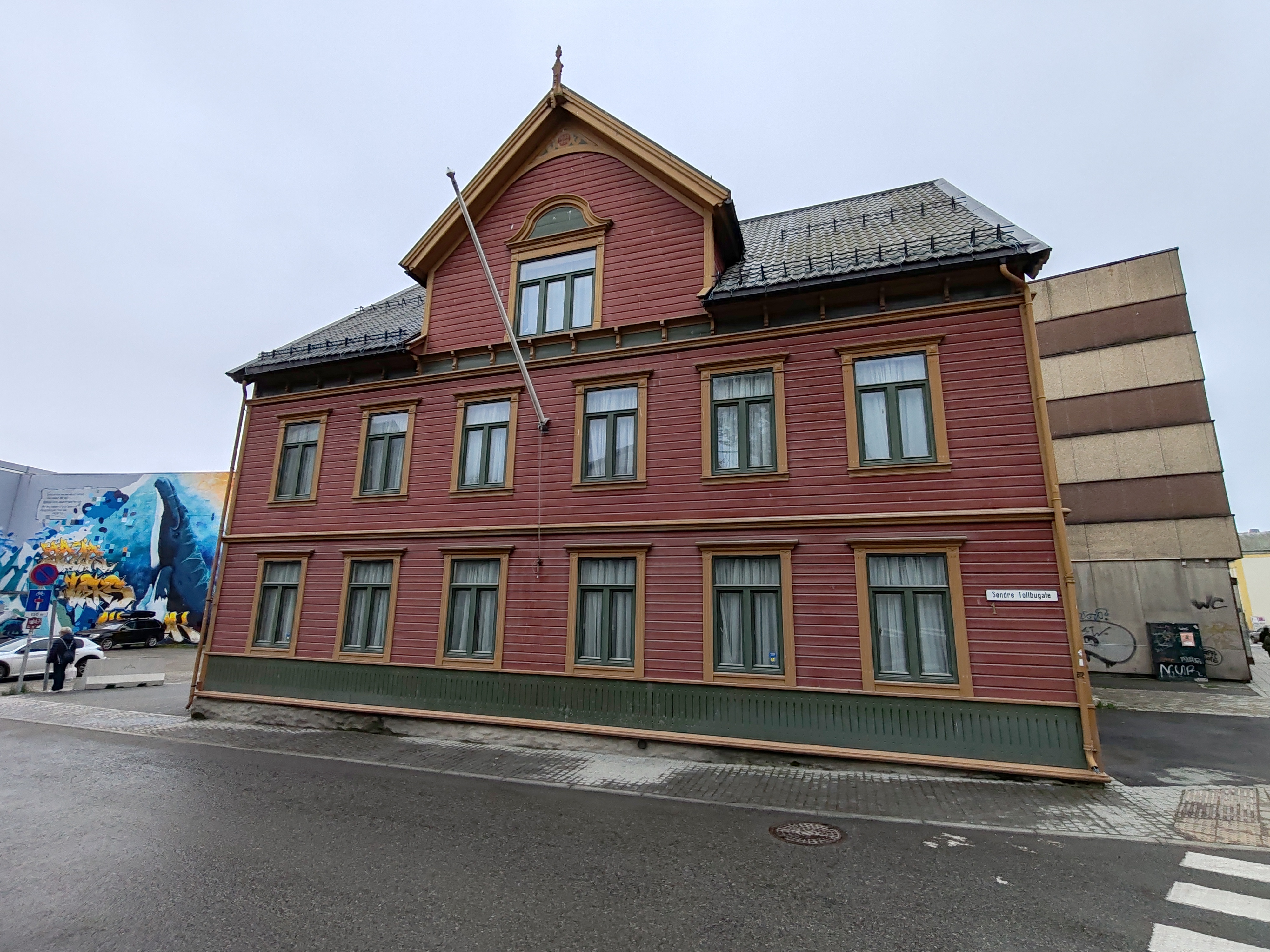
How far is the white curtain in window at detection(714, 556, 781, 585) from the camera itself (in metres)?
10.8

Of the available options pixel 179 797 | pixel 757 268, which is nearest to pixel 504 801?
pixel 179 797

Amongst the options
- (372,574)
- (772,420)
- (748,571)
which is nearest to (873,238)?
(772,420)

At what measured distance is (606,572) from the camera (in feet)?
39.0

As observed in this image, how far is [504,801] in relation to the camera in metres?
8.30

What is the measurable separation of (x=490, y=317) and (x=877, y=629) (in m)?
10.6

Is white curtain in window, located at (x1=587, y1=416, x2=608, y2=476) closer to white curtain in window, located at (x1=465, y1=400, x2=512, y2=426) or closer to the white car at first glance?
white curtain in window, located at (x1=465, y1=400, x2=512, y2=426)

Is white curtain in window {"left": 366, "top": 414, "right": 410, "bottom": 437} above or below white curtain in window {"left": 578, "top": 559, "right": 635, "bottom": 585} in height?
above

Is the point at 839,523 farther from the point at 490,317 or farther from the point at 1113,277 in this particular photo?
the point at 1113,277

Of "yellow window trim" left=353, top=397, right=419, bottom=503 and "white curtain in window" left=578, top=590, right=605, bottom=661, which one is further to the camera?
"yellow window trim" left=353, top=397, right=419, bottom=503

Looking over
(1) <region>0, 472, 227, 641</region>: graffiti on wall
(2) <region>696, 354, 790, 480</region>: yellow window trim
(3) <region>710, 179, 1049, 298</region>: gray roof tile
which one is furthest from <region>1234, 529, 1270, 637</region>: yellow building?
(1) <region>0, 472, 227, 641</region>: graffiti on wall

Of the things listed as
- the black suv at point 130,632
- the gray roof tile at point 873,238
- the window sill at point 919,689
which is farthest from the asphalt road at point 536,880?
the black suv at point 130,632

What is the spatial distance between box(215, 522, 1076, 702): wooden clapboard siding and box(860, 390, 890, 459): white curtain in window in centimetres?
144

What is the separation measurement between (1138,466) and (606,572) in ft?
75.3

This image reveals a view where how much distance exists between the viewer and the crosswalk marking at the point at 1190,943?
15.0 ft
